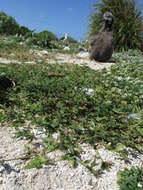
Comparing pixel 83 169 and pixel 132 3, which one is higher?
pixel 132 3

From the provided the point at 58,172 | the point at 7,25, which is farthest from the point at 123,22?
the point at 58,172

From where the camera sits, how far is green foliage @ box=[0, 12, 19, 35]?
13338 mm

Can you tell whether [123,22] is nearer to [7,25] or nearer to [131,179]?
[7,25]

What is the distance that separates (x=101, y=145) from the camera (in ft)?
9.16

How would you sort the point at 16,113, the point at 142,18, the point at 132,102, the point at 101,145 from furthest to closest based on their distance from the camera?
the point at 142,18 < the point at 132,102 < the point at 16,113 < the point at 101,145

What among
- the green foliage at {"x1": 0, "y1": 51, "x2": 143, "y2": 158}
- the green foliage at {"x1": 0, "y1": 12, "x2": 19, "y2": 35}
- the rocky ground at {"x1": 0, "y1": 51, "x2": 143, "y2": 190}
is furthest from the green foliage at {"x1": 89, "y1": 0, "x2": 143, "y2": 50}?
the rocky ground at {"x1": 0, "y1": 51, "x2": 143, "y2": 190}

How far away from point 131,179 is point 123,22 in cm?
980

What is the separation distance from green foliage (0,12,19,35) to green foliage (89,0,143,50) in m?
3.95

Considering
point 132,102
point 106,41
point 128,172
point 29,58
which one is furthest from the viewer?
point 106,41

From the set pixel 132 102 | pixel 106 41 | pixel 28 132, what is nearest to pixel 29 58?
pixel 106 41

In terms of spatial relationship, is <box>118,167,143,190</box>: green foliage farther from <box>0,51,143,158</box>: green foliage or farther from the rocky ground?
<box>0,51,143,158</box>: green foliage

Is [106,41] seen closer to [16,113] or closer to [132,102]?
[132,102]

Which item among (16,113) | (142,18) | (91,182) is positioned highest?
(142,18)

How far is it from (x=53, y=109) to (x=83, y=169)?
1.18m
